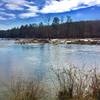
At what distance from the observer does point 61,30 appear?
119250 millimetres

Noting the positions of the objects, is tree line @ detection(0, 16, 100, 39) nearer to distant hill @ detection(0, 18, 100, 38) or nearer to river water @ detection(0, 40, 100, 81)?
distant hill @ detection(0, 18, 100, 38)

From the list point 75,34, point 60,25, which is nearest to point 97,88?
point 75,34

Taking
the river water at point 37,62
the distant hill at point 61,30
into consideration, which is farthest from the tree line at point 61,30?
the river water at point 37,62

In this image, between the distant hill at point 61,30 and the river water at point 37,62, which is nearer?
the river water at point 37,62

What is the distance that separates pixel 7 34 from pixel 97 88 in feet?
457

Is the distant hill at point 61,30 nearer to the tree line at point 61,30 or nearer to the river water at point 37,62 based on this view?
the tree line at point 61,30

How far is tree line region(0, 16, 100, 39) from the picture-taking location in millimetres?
112875

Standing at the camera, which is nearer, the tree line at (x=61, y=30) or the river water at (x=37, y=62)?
the river water at (x=37, y=62)

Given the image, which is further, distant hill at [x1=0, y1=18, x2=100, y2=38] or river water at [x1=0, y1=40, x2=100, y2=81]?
distant hill at [x1=0, y1=18, x2=100, y2=38]

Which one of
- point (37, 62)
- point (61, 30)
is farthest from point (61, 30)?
point (37, 62)

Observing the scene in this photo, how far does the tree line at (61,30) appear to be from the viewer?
11288 cm

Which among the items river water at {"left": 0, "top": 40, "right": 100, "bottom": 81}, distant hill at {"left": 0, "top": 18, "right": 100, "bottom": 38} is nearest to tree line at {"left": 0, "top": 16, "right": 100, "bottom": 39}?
distant hill at {"left": 0, "top": 18, "right": 100, "bottom": 38}

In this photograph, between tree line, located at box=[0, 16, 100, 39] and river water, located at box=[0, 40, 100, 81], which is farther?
tree line, located at box=[0, 16, 100, 39]

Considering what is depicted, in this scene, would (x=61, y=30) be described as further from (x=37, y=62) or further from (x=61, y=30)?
(x=37, y=62)
